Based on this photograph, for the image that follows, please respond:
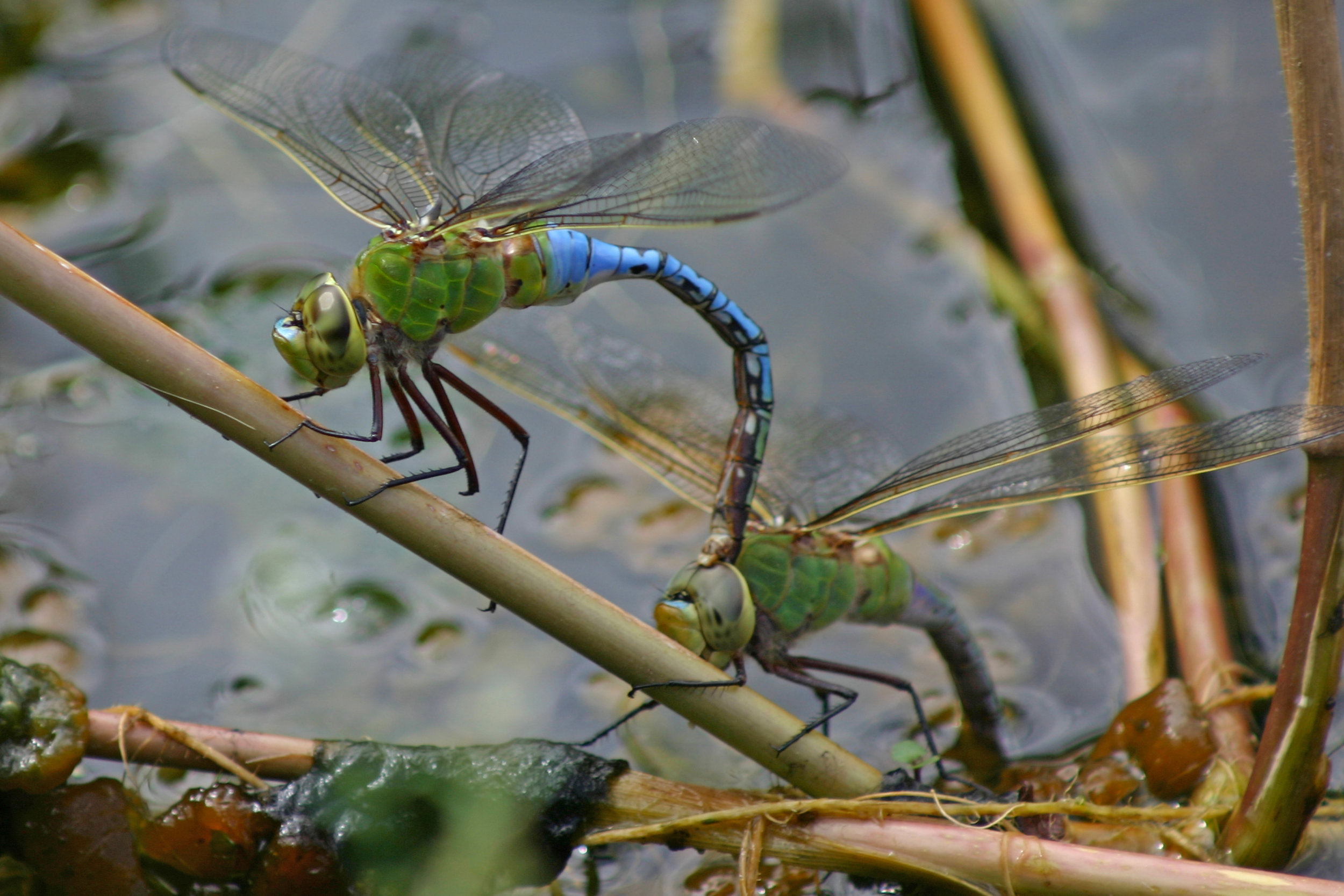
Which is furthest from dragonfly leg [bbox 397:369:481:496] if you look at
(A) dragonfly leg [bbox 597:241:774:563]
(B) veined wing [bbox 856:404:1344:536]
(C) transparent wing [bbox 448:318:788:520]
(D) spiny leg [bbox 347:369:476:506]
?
(B) veined wing [bbox 856:404:1344:536]

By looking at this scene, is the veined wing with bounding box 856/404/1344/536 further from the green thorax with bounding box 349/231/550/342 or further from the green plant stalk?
the green thorax with bounding box 349/231/550/342

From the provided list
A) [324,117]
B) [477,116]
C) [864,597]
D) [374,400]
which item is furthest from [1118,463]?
[324,117]

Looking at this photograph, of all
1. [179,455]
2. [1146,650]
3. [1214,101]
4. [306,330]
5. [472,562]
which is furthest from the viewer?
[1214,101]

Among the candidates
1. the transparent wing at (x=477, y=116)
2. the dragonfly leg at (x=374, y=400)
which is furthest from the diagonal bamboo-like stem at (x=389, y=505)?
the transparent wing at (x=477, y=116)

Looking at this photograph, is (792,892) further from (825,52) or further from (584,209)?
(825,52)

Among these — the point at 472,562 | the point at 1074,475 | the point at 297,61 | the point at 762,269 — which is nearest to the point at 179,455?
the point at 297,61

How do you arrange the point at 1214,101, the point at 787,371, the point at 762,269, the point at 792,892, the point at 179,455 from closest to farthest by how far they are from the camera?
the point at 792,892
the point at 179,455
the point at 787,371
the point at 762,269
the point at 1214,101

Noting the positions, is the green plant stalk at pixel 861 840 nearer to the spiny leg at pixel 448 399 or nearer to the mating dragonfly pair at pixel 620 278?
the mating dragonfly pair at pixel 620 278

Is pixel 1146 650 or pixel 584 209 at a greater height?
pixel 584 209

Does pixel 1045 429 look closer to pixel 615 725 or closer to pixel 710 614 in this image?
pixel 710 614
